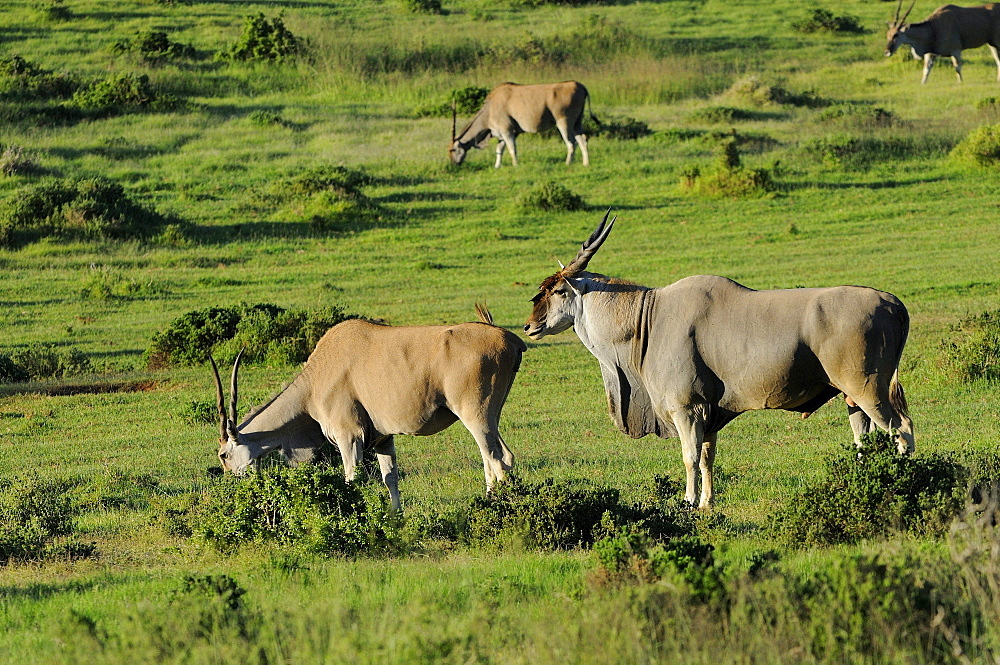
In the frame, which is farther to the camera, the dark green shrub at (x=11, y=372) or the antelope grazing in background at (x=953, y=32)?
the antelope grazing in background at (x=953, y=32)

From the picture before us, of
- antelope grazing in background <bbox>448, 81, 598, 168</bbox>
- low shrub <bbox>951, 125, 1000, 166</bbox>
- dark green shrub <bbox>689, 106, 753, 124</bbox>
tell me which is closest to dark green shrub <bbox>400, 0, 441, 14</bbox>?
dark green shrub <bbox>689, 106, 753, 124</bbox>

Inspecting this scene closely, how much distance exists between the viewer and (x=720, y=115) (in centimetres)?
3512

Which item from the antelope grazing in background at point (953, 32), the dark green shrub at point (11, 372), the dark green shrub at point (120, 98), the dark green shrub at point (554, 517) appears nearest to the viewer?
the dark green shrub at point (554, 517)

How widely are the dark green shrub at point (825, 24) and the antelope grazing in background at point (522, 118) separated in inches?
752

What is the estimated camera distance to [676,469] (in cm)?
1256

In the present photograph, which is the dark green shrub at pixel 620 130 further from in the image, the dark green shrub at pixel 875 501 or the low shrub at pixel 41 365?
the dark green shrub at pixel 875 501

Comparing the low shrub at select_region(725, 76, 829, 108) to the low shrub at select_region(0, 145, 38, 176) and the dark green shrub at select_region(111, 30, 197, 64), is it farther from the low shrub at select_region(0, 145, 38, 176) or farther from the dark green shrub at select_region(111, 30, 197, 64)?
the low shrub at select_region(0, 145, 38, 176)

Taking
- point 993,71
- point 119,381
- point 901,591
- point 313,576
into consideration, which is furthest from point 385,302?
point 993,71

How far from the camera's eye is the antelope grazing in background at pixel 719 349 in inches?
389

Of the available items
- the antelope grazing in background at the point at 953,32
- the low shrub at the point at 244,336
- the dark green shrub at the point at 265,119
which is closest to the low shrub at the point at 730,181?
the low shrub at the point at 244,336

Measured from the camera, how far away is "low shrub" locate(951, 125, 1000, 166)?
97.8ft

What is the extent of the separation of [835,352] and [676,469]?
120 inches

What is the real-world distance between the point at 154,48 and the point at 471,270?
2151 centimetres

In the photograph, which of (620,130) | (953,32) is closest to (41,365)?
(620,130)
